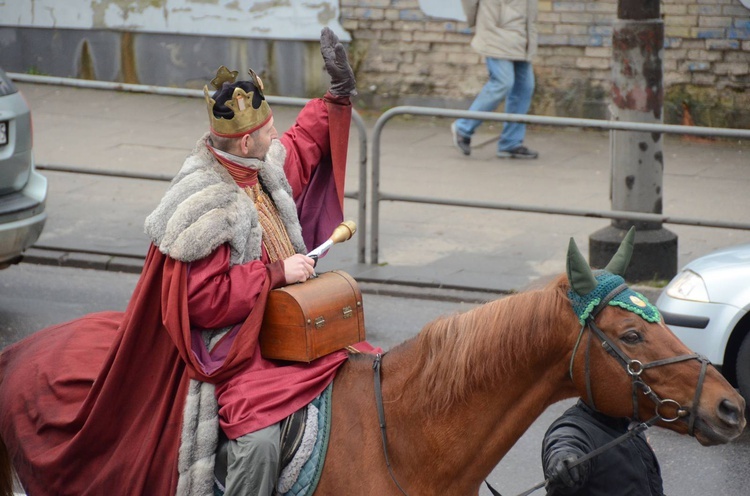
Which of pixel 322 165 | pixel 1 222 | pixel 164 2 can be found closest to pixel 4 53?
pixel 164 2

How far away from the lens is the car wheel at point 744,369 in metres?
6.48

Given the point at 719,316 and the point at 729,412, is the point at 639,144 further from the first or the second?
the point at 729,412

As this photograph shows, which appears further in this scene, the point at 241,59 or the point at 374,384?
the point at 241,59

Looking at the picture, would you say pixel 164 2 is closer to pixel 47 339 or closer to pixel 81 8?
pixel 81 8

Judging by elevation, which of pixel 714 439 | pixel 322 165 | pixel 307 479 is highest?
pixel 322 165

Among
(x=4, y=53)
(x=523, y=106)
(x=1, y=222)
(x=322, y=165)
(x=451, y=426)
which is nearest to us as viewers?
(x=451, y=426)

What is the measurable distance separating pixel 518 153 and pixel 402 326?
4.94 meters

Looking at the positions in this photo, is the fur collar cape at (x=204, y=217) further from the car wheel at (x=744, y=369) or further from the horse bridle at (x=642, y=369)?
the car wheel at (x=744, y=369)

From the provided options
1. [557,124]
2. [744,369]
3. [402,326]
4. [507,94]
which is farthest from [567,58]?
[744,369]

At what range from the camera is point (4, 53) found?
16.4 metres

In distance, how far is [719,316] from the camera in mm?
6578

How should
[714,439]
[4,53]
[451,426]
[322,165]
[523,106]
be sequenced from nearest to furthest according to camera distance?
[714,439], [451,426], [322,165], [523,106], [4,53]

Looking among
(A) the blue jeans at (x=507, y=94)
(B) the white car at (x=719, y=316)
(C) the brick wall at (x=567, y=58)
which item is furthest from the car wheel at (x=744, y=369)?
(C) the brick wall at (x=567, y=58)

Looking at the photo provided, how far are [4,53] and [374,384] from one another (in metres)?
13.7
